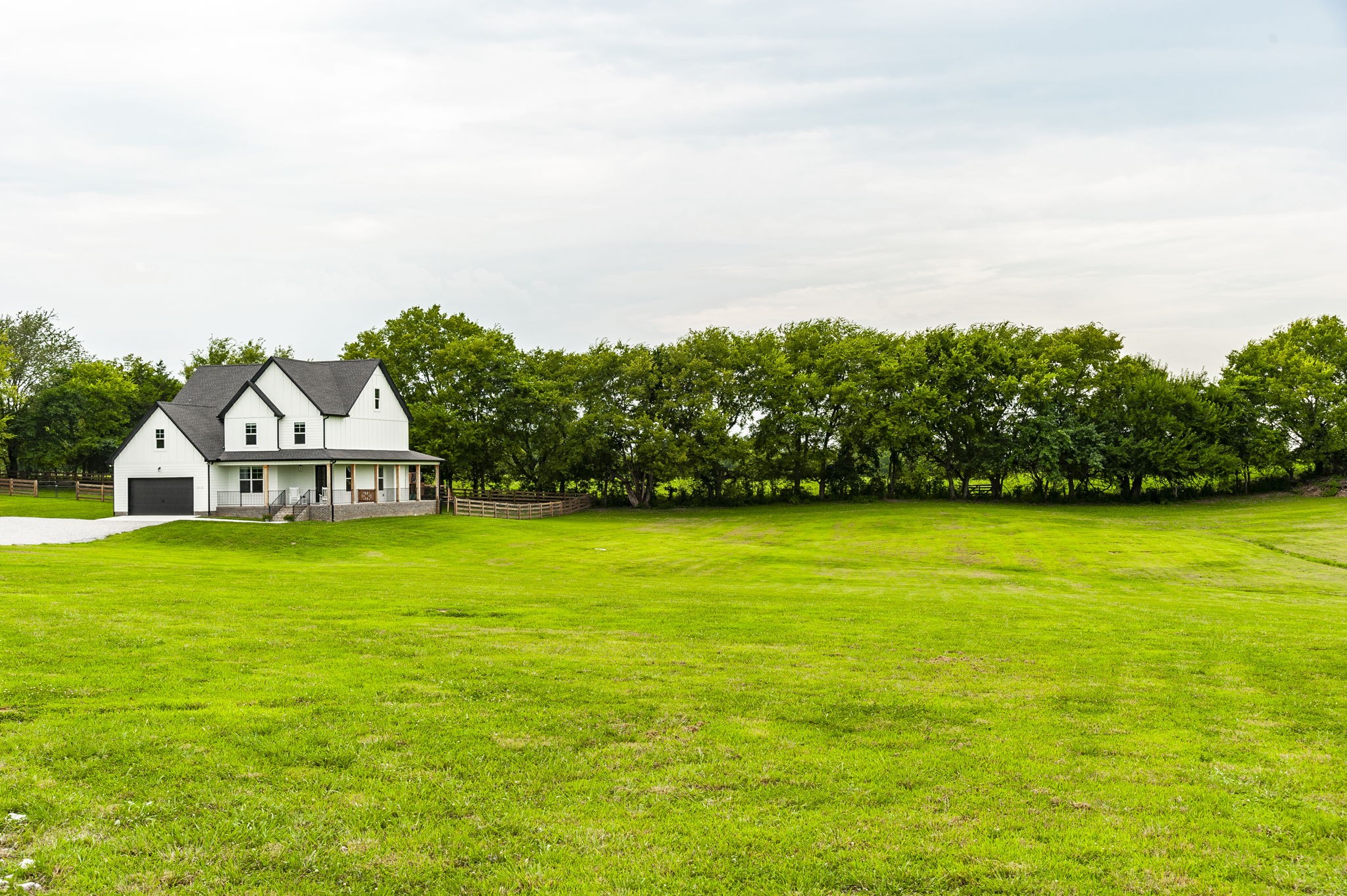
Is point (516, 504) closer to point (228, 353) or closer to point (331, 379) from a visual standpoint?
point (331, 379)

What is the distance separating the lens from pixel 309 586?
21344 millimetres

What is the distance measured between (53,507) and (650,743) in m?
57.8

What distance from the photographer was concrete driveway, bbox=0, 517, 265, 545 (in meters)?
32.1

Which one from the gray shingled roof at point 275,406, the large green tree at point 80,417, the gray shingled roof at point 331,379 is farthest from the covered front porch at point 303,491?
the large green tree at point 80,417

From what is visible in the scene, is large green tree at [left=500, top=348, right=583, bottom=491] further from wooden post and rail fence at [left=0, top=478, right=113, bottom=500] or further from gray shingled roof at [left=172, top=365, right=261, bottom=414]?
wooden post and rail fence at [left=0, top=478, right=113, bottom=500]

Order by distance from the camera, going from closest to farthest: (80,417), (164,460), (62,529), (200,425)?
(62,529)
(164,460)
(200,425)
(80,417)

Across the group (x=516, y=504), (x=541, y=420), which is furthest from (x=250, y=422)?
(x=541, y=420)

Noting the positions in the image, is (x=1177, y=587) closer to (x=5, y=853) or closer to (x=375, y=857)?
(x=375, y=857)

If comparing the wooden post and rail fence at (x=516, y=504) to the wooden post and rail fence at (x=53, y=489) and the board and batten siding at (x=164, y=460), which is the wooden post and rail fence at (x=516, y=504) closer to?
the board and batten siding at (x=164, y=460)

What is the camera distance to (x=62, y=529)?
36844 millimetres

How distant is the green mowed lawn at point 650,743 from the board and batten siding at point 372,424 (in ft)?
109

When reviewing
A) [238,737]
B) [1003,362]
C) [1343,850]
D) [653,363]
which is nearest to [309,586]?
[238,737]

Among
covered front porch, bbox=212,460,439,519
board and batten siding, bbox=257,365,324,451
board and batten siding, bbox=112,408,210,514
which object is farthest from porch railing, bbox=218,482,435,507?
board and batten siding, bbox=257,365,324,451

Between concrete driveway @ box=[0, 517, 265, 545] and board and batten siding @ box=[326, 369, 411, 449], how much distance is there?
11.7 meters
